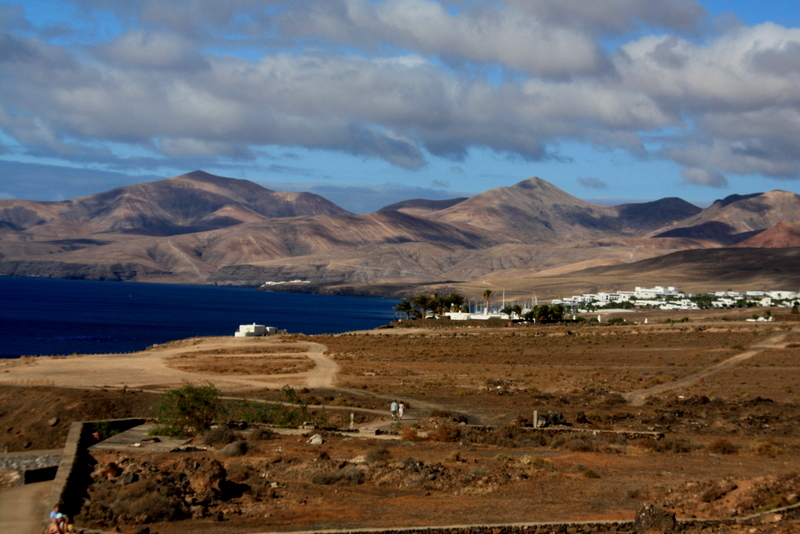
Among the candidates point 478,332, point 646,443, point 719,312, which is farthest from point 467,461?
point 719,312

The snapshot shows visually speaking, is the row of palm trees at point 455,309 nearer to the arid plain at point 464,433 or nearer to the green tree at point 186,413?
the arid plain at point 464,433

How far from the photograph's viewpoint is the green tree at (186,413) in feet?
97.0

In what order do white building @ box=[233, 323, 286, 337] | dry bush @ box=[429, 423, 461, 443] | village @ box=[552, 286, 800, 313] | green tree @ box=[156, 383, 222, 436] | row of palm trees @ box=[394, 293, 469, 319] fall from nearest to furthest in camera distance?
dry bush @ box=[429, 423, 461, 443] → green tree @ box=[156, 383, 222, 436] → white building @ box=[233, 323, 286, 337] → row of palm trees @ box=[394, 293, 469, 319] → village @ box=[552, 286, 800, 313]

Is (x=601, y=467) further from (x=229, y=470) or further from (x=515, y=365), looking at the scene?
(x=515, y=365)

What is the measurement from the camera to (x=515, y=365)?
2446 inches

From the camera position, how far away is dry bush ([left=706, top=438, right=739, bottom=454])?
87.1ft

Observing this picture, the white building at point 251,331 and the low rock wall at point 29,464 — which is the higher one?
the white building at point 251,331

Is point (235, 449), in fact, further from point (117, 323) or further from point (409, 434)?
point (117, 323)

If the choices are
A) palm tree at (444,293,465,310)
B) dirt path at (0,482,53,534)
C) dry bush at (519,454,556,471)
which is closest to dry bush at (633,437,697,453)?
dry bush at (519,454,556,471)

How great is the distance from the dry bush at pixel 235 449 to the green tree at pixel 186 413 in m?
3.88

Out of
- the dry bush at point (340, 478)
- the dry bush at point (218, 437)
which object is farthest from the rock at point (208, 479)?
the dry bush at point (218, 437)

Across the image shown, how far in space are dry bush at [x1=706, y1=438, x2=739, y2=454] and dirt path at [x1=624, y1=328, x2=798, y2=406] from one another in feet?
44.3

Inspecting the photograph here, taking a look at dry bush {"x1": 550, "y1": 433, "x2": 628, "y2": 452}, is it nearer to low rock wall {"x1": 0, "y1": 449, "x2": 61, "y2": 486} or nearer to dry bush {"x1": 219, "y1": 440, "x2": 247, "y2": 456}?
dry bush {"x1": 219, "y1": 440, "x2": 247, "y2": 456}

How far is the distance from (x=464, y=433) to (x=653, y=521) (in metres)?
13.6
